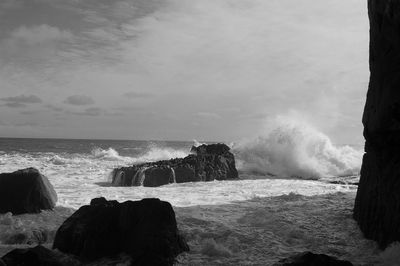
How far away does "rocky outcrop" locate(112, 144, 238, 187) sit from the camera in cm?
1725

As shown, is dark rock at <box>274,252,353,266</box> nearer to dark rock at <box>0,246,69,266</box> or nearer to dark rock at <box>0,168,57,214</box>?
dark rock at <box>0,246,69,266</box>

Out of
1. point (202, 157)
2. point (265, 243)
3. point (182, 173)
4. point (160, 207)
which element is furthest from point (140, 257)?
point (202, 157)

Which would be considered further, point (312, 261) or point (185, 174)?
point (185, 174)

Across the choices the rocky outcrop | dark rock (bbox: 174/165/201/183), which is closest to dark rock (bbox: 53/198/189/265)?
the rocky outcrop

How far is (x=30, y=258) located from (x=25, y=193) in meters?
4.64

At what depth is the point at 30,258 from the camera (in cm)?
592

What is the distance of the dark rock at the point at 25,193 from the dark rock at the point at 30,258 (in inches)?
161

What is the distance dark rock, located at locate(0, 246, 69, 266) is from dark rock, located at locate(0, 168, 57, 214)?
13.4 ft

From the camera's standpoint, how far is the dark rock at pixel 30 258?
5820mm

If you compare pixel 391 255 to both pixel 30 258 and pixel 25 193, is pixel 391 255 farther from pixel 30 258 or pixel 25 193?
pixel 25 193

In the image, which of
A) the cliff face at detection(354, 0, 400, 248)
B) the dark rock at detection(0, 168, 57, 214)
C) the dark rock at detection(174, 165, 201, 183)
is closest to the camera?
the cliff face at detection(354, 0, 400, 248)

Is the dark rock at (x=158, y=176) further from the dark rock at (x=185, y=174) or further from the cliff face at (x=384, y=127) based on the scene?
the cliff face at (x=384, y=127)

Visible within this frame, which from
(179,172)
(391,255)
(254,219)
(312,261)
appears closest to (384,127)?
(391,255)

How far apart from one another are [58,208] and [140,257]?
4.58m
